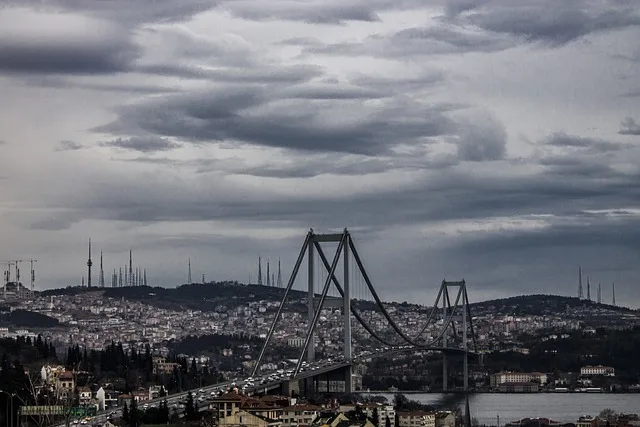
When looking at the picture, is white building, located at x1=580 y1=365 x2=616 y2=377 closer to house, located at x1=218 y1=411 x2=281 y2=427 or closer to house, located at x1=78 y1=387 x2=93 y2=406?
house, located at x1=78 y1=387 x2=93 y2=406

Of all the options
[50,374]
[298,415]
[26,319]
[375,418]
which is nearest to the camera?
[298,415]

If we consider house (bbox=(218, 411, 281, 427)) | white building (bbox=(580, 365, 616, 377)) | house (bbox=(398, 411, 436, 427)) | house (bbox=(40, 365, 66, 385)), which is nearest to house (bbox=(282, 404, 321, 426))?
house (bbox=(218, 411, 281, 427))

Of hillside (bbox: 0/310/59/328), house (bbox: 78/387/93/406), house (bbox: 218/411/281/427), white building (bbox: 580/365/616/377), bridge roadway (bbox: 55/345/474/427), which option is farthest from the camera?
hillside (bbox: 0/310/59/328)

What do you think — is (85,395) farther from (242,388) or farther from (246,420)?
(246,420)

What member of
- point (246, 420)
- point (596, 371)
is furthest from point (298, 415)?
point (596, 371)

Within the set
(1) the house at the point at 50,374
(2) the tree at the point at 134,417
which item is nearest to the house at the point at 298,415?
(2) the tree at the point at 134,417

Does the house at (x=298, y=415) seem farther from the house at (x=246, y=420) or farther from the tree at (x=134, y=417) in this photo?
the tree at (x=134, y=417)

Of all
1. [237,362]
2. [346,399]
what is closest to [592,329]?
[237,362]

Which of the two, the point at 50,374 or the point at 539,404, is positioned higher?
the point at 50,374
